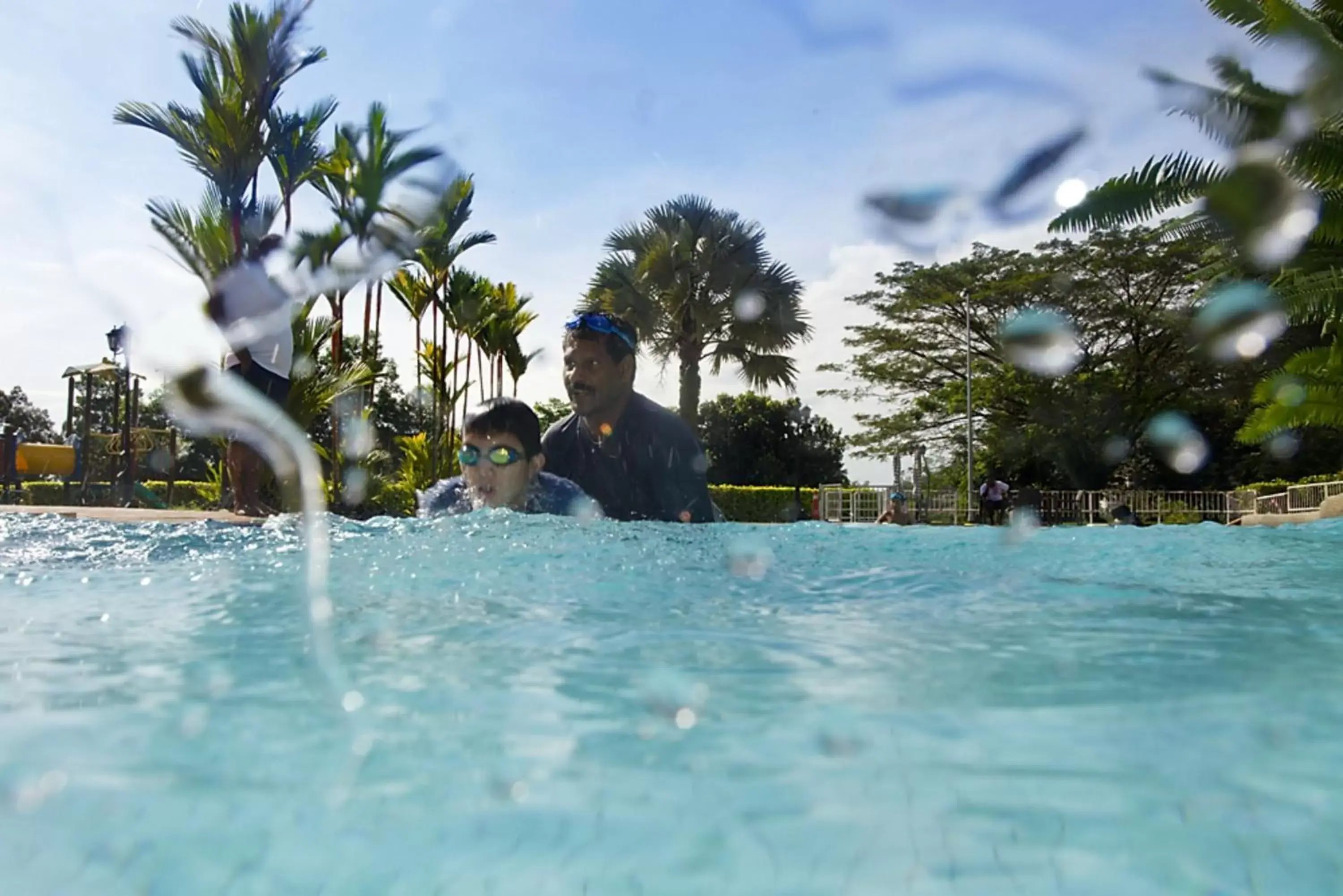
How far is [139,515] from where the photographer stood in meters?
8.09

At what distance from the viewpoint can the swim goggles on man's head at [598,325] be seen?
7812mm

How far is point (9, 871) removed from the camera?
1.44 metres

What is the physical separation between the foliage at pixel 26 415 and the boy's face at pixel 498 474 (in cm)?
4978

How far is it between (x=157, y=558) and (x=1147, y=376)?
3087cm

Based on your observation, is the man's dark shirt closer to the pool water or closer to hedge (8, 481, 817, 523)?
the pool water

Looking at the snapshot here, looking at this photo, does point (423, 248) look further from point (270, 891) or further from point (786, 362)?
point (270, 891)

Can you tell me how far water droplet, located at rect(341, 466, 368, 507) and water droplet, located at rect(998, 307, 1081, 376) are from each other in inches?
878

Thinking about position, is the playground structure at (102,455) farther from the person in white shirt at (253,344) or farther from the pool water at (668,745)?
the pool water at (668,745)

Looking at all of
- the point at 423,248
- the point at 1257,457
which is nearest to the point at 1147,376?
the point at 1257,457

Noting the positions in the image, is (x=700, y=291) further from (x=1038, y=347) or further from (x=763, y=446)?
(x=763, y=446)

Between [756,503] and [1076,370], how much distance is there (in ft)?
42.3

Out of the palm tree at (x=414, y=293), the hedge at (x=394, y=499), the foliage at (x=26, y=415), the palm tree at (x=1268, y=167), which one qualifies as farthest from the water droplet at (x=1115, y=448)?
the foliage at (x=26, y=415)

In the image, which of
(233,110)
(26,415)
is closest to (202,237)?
(233,110)

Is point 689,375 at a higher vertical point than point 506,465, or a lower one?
higher
